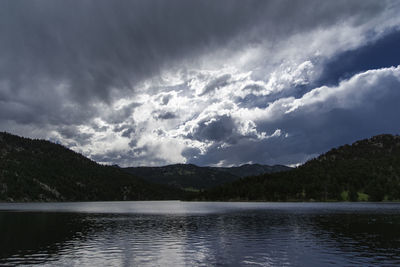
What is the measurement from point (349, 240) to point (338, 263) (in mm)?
25820

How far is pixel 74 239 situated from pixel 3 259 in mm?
24130

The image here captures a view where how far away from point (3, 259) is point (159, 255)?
23184 millimetres

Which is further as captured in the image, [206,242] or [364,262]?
[206,242]

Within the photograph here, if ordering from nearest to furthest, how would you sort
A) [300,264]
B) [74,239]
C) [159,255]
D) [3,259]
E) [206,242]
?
[300,264] → [3,259] → [159,255] → [206,242] → [74,239]

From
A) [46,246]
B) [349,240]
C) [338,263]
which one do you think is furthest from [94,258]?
[349,240]

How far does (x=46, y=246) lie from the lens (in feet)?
204

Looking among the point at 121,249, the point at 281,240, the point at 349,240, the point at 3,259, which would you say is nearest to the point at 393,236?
the point at 349,240

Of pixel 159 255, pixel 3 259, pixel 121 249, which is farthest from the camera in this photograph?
pixel 121 249

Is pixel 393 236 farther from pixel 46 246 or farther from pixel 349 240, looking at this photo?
pixel 46 246

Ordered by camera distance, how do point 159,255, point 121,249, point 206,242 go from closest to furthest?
point 159,255 → point 121,249 → point 206,242

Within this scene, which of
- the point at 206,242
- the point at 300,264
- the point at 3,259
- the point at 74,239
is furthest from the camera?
the point at 74,239

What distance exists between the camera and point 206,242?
2633 inches

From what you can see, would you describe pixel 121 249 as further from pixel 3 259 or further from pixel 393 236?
pixel 393 236

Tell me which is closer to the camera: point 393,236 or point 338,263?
point 338,263
